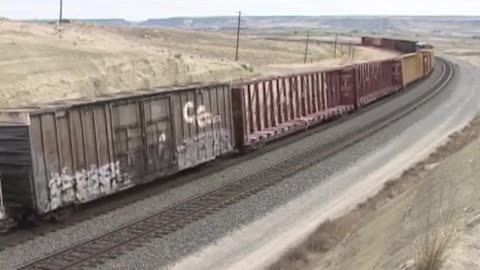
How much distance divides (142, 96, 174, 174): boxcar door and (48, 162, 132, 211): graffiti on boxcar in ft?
4.83

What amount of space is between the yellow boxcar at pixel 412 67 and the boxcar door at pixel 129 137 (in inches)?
1583

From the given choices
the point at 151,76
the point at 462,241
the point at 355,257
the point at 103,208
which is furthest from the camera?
the point at 151,76

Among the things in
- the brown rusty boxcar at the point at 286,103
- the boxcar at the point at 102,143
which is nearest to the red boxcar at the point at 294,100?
the brown rusty boxcar at the point at 286,103

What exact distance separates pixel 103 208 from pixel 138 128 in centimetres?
290

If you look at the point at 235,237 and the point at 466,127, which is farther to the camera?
the point at 466,127

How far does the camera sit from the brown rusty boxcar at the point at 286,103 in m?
27.8

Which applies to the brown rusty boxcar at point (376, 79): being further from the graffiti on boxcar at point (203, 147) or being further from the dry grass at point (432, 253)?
the dry grass at point (432, 253)

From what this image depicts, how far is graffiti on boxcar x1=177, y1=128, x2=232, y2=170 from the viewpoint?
2355 cm

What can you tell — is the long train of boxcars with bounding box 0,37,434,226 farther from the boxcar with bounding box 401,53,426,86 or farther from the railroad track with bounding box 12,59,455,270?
the boxcar with bounding box 401,53,426,86

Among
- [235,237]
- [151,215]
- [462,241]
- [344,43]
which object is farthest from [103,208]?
[344,43]

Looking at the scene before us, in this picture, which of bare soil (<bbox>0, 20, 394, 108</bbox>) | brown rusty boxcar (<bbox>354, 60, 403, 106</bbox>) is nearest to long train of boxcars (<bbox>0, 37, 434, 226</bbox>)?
brown rusty boxcar (<bbox>354, 60, 403, 106</bbox>)

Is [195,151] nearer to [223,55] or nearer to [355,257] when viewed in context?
[355,257]

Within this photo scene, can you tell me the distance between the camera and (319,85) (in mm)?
36125

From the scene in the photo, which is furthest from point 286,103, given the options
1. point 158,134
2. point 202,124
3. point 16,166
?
point 16,166
